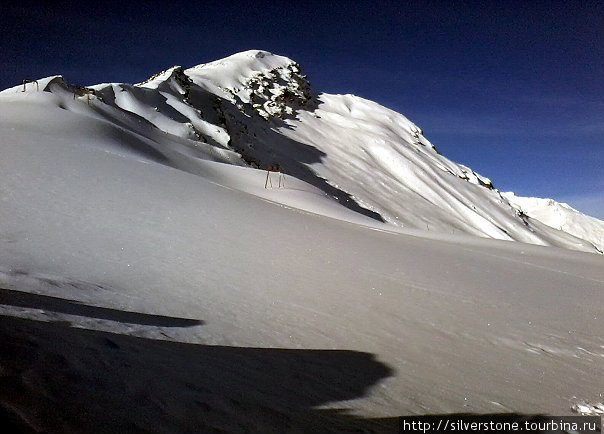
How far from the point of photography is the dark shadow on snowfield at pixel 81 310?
3.36 meters

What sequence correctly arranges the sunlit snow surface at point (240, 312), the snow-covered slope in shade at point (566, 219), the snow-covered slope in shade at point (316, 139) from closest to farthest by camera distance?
the sunlit snow surface at point (240, 312)
the snow-covered slope in shade at point (316, 139)
the snow-covered slope in shade at point (566, 219)

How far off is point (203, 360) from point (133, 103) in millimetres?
32412

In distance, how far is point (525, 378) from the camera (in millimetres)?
3762

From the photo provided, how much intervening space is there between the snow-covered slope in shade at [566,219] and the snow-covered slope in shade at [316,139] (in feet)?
295

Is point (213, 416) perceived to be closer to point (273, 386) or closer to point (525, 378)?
point (273, 386)

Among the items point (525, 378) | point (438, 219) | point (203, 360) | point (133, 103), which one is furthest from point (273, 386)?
point (438, 219)

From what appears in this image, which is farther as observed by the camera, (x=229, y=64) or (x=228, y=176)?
(x=229, y=64)

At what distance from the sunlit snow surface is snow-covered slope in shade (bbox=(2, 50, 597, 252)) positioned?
42.5ft

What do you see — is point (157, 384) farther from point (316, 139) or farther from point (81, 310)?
point (316, 139)

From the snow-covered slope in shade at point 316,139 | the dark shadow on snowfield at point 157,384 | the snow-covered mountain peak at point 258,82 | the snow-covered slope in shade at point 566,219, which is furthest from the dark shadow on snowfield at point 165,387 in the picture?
the snow-covered slope in shade at point 566,219

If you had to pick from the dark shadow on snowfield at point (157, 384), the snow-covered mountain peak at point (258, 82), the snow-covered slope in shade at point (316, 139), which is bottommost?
the dark shadow on snowfield at point (157, 384)

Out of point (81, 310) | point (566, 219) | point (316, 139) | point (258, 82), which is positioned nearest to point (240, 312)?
point (81, 310)

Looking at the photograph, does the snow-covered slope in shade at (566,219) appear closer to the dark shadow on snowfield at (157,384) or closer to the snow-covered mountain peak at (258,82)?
the snow-covered mountain peak at (258,82)

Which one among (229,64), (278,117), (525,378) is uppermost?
(229,64)
